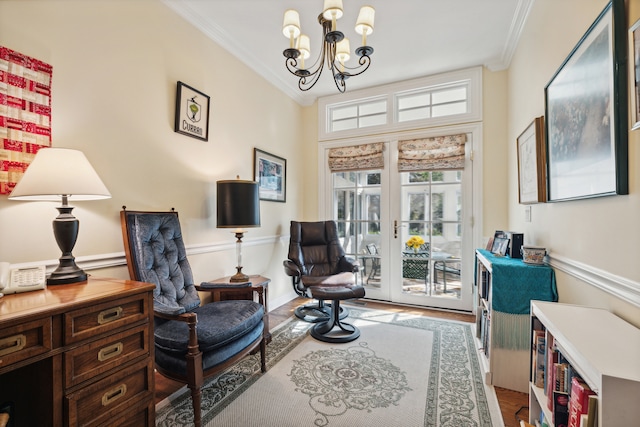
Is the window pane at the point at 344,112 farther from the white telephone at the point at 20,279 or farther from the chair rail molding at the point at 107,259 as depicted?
the white telephone at the point at 20,279

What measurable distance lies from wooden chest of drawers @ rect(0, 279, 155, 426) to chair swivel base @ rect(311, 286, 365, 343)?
145cm

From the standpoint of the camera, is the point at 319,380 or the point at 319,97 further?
the point at 319,97

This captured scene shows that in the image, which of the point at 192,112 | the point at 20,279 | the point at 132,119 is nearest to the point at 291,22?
the point at 192,112

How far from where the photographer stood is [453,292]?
136 inches

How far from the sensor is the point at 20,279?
1228 millimetres

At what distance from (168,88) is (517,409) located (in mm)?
3206

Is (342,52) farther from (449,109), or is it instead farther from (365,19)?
(449,109)

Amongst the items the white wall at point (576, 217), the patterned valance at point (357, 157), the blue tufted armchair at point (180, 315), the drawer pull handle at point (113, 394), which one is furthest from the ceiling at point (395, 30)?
the drawer pull handle at point (113, 394)

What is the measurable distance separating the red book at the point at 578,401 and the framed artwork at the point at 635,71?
88cm

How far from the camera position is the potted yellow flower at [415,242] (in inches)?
140

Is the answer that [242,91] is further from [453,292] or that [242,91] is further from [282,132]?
[453,292]

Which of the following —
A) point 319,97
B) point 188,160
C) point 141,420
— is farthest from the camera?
point 319,97

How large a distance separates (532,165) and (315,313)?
2461 millimetres

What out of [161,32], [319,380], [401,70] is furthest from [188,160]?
[401,70]
